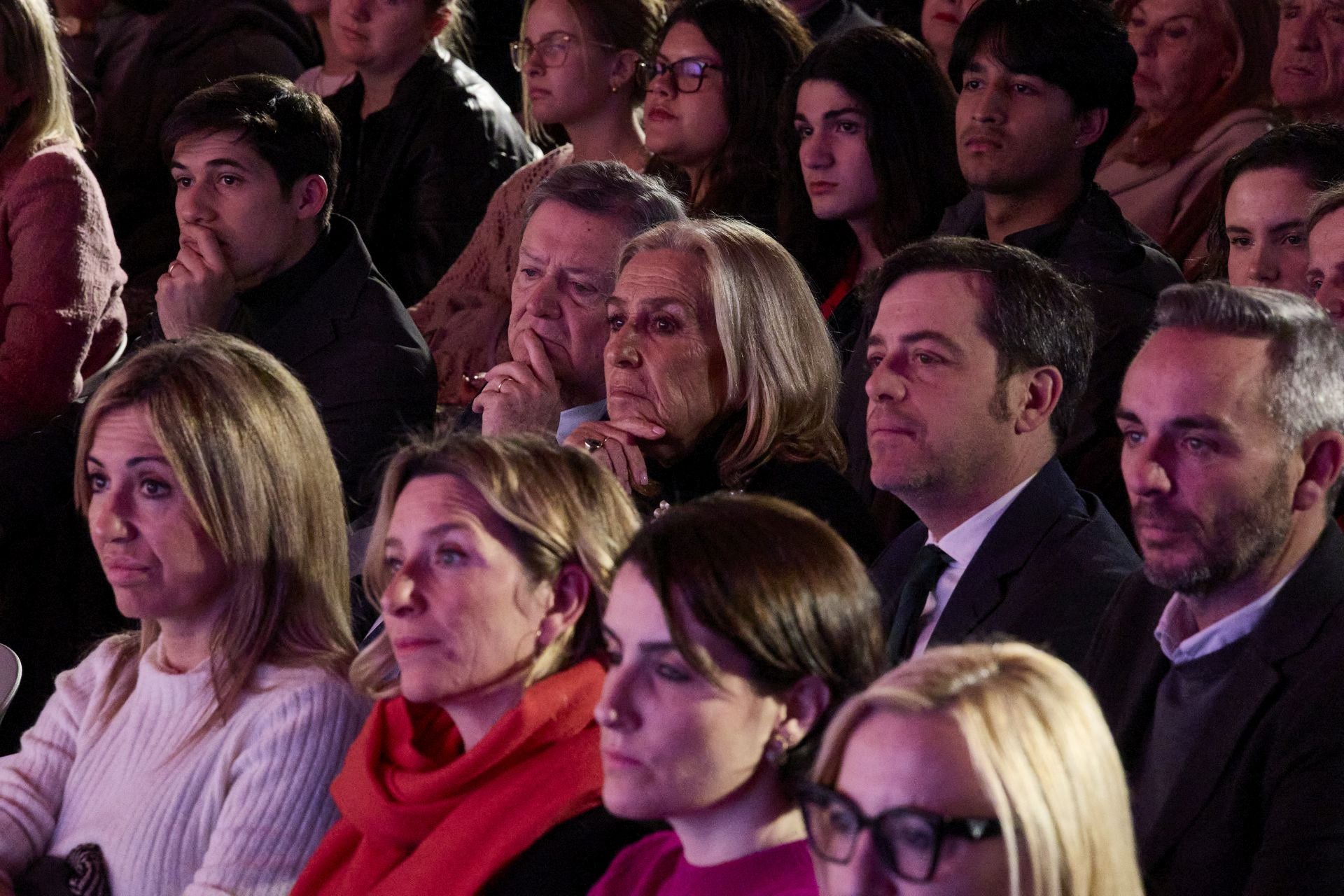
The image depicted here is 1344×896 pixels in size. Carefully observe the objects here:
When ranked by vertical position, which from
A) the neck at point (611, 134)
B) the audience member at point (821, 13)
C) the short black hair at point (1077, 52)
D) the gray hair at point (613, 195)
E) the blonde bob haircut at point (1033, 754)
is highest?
the short black hair at point (1077, 52)

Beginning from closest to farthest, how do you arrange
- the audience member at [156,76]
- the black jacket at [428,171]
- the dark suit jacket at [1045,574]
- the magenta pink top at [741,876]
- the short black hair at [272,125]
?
the magenta pink top at [741,876]
the dark suit jacket at [1045,574]
the short black hair at [272,125]
the black jacket at [428,171]
the audience member at [156,76]


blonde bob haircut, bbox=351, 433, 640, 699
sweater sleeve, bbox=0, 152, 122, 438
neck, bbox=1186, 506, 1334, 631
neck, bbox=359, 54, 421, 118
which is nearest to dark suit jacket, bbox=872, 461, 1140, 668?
neck, bbox=1186, 506, 1334, 631

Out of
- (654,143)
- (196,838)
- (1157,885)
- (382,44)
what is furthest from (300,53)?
(1157,885)

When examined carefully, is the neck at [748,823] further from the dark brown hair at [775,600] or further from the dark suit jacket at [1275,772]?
the dark suit jacket at [1275,772]

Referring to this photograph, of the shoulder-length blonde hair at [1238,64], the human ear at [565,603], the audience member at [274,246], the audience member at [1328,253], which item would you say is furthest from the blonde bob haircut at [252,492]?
the shoulder-length blonde hair at [1238,64]

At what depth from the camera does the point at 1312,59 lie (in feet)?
13.9

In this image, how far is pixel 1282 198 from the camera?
3.48 meters

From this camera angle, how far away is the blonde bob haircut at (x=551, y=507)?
2.37 m

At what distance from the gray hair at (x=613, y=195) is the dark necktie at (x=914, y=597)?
102cm

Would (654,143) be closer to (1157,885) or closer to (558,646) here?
(558,646)

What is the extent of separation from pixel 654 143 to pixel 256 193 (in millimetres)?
1014

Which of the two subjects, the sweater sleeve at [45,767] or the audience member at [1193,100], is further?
the audience member at [1193,100]

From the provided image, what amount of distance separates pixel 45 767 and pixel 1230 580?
1.73m

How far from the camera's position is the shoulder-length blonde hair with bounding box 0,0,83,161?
425cm
